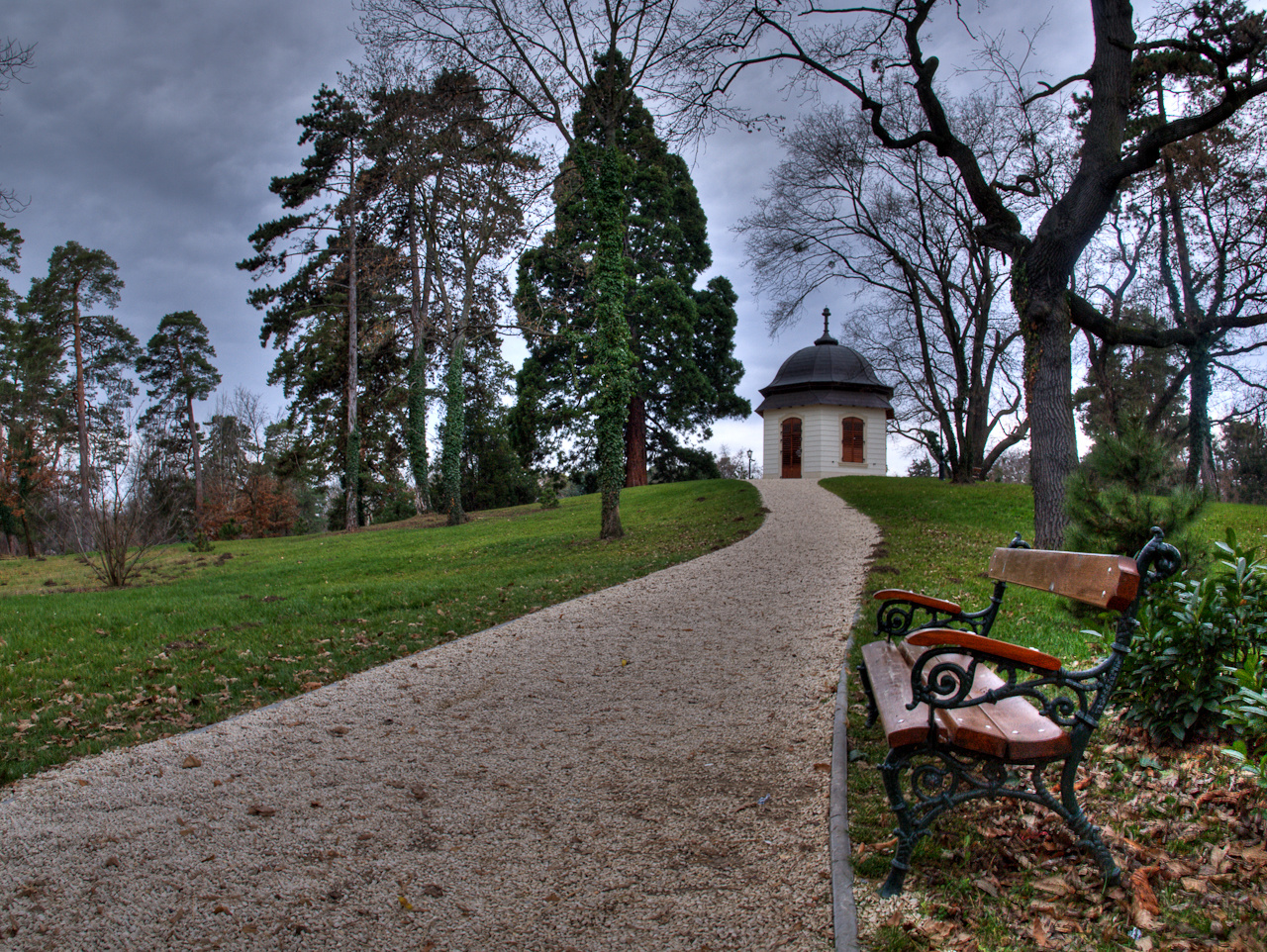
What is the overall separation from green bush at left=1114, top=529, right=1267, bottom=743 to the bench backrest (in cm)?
40

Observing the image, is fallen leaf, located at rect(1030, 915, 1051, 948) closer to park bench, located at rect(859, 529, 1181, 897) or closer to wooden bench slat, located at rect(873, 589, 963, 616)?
park bench, located at rect(859, 529, 1181, 897)

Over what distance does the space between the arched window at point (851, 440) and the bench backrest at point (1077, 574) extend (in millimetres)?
30448

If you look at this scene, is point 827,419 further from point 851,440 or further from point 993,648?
point 993,648

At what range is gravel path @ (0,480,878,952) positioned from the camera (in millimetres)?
2668

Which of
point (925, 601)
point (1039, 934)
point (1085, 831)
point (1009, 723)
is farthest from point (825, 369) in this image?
point (1039, 934)

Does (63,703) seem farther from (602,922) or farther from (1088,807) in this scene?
(1088,807)

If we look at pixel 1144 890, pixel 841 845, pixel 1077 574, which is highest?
pixel 1077 574

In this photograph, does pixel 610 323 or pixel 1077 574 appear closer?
pixel 1077 574

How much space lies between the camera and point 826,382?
1341 inches

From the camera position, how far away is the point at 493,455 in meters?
36.6

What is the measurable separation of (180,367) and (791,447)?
115 feet

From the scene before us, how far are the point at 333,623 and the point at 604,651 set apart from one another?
3389 millimetres

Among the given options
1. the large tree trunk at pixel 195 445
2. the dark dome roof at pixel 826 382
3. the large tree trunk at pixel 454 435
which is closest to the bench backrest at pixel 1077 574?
the large tree trunk at pixel 454 435

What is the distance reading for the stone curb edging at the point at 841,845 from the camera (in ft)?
8.04
